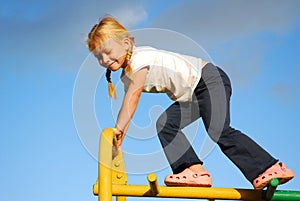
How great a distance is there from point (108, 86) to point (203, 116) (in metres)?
0.50

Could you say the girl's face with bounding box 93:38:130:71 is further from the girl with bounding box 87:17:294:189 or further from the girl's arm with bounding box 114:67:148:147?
the girl's arm with bounding box 114:67:148:147

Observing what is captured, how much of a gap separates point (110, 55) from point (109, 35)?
0.10 m

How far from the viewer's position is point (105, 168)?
299 centimetres

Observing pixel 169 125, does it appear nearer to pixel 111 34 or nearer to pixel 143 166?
pixel 143 166

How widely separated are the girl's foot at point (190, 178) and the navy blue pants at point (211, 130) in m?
0.06

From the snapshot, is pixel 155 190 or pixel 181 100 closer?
pixel 155 190

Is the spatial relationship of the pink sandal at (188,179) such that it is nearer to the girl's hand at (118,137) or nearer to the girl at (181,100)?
the girl at (181,100)

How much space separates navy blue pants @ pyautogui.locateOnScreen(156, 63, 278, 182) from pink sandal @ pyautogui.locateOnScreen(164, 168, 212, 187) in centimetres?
8

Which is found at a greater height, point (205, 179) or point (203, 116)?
point (203, 116)

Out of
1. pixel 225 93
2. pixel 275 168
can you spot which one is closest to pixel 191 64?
pixel 225 93

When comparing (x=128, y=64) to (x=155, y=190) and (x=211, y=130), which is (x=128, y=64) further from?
(x=155, y=190)

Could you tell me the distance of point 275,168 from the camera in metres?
3.36

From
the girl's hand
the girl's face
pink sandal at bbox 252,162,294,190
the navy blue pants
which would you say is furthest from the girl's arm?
pink sandal at bbox 252,162,294,190

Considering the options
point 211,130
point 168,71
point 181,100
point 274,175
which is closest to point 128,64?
point 168,71
